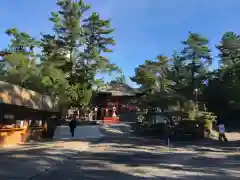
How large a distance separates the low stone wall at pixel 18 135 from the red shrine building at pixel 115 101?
97.9 ft

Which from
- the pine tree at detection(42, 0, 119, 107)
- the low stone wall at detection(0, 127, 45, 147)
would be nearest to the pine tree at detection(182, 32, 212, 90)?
the pine tree at detection(42, 0, 119, 107)

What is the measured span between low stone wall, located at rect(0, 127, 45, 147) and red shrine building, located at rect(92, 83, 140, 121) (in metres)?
29.8

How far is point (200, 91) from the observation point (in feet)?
161

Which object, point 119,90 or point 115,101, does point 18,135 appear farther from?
point 119,90

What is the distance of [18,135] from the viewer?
82.1 feet

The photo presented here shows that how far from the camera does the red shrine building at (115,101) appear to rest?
6059cm

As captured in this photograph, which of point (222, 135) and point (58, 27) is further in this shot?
point (58, 27)

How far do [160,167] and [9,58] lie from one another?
32.3 m

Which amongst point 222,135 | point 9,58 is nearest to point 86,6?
point 9,58

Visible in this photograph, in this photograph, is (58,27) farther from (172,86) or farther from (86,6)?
(172,86)

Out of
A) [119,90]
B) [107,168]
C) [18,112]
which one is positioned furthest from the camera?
[119,90]

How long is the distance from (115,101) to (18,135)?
4095 cm

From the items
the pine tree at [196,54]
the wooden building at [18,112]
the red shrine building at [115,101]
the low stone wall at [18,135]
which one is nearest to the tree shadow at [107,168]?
the low stone wall at [18,135]

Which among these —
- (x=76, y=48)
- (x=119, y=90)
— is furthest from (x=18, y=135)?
(x=119, y=90)
